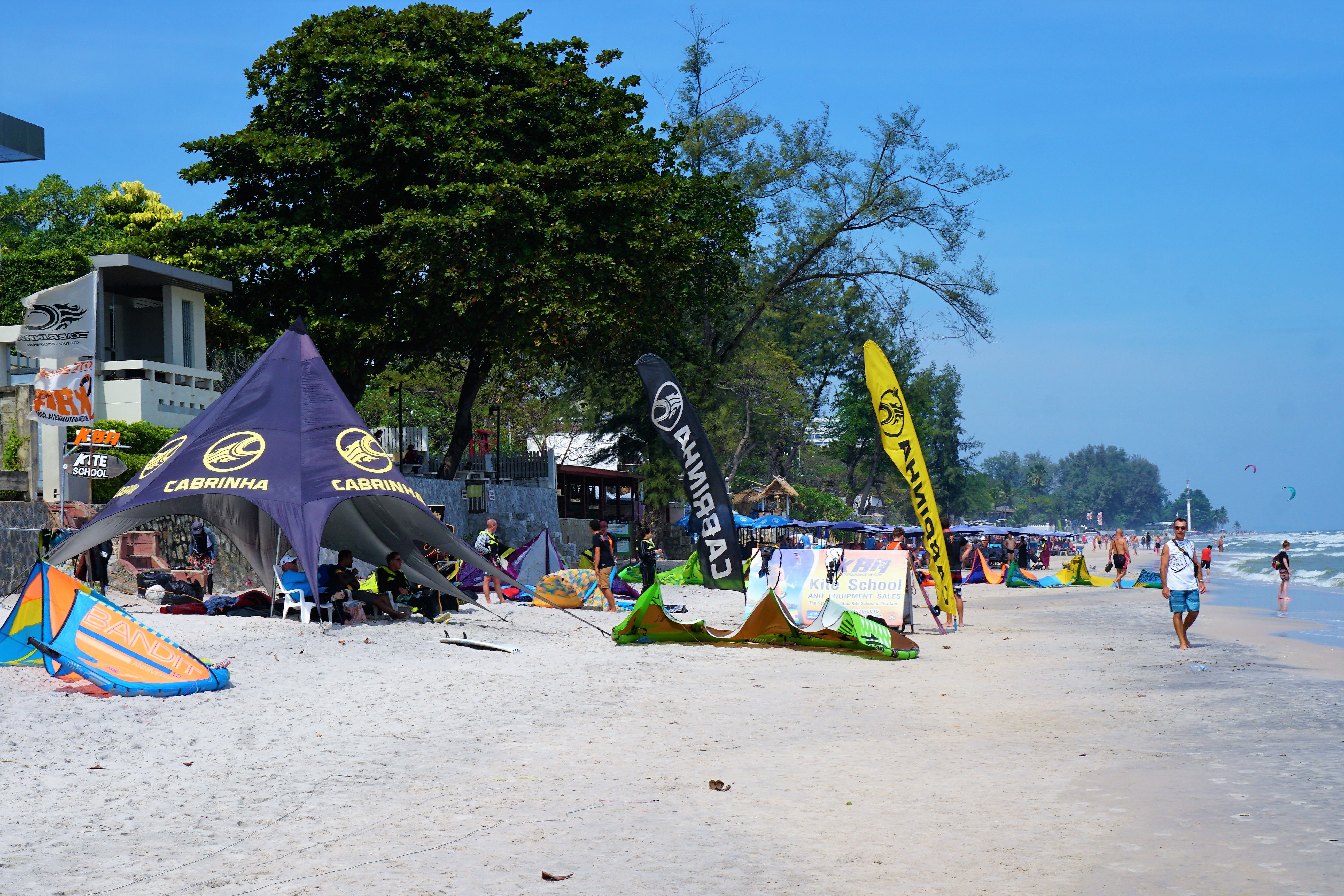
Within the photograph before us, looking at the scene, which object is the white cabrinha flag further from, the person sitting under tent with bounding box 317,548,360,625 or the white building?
the person sitting under tent with bounding box 317,548,360,625

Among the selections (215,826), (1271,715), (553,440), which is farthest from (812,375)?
(215,826)

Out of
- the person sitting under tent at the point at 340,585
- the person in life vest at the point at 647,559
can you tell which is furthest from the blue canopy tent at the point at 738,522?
the person sitting under tent at the point at 340,585

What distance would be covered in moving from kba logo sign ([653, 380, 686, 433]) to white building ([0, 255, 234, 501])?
9626 mm

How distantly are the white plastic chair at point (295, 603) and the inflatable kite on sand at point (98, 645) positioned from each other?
4501 mm

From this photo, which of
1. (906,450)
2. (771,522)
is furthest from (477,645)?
(771,522)

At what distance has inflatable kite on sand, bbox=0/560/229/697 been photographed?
29.1ft

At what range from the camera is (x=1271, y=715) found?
897 centimetres

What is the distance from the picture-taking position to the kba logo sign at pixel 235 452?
14.1 meters

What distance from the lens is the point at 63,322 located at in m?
19.4

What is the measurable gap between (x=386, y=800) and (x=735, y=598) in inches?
693

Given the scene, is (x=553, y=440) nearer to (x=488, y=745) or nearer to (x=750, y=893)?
(x=488, y=745)

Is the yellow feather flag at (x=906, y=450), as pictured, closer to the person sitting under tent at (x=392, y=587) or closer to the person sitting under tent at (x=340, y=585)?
the person sitting under tent at (x=392, y=587)

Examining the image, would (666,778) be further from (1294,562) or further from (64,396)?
(1294,562)

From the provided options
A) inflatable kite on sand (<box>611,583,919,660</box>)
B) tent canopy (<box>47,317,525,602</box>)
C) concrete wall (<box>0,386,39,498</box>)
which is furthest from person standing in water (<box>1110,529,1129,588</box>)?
concrete wall (<box>0,386,39,498</box>)
